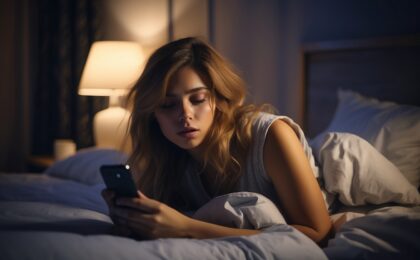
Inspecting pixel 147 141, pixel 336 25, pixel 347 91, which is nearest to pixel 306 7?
pixel 336 25

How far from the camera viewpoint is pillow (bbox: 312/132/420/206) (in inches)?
60.4

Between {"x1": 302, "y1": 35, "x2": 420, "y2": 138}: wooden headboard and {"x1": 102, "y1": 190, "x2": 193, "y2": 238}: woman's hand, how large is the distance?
1410 millimetres

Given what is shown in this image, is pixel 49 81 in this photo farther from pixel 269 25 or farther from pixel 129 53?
pixel 269 25

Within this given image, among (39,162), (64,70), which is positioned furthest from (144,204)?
(64,70)

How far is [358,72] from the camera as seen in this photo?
8.07ft

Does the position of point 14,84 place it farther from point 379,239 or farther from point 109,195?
point 379,239

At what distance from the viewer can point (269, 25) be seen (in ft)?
9.89

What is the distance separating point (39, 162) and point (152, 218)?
2.22 meters

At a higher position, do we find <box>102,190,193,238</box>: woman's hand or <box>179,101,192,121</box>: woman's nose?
<box>179,101,192,121</box>: woman's nose

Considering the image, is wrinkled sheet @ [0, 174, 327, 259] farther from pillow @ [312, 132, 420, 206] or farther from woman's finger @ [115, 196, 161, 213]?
pillow @ [312, 132, 420, 206]

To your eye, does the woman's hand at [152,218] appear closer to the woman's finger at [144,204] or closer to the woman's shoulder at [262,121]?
the woman's finger at [144,204]

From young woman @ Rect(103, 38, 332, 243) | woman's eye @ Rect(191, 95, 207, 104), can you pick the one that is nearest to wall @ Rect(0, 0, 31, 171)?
young woman @ Rect(103, 38, 332, 243)

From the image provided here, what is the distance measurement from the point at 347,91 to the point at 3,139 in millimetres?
2396

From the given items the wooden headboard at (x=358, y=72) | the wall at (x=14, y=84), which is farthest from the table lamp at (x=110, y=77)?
the wooden headboard at (x=358, y=72)
